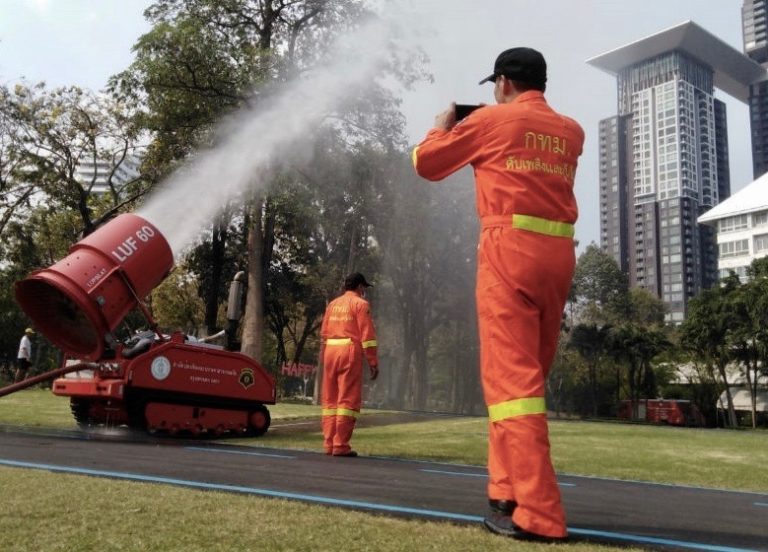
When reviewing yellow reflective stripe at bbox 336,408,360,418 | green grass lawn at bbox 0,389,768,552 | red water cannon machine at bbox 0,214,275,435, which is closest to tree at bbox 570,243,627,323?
red water cannon machine at bbox 0,214,275,435

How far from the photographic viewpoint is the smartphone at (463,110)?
12.1ft

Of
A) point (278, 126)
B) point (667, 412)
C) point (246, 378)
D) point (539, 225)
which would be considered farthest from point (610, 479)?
point (667, 412)

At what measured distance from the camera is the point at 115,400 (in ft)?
30.1

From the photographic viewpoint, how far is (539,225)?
342 centimetres

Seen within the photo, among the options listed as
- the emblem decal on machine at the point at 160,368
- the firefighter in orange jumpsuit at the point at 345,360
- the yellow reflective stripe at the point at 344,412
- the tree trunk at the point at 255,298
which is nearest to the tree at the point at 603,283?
the tree trunk at the point at 255,298

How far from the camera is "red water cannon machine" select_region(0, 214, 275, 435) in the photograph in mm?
6461

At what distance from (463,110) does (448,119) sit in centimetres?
10

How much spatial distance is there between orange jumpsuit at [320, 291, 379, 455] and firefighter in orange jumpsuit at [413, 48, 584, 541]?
166 inches

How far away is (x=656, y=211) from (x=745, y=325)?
109 m

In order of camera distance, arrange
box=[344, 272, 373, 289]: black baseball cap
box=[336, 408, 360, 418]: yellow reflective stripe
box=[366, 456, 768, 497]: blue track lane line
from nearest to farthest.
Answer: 1. box=[366, 456, 768, 497]: blue track lane line
2. box=[336, 408, 360, 418]: yellow reflective stripe
3. box=[344, 272, 373, 289]: black baseball cap

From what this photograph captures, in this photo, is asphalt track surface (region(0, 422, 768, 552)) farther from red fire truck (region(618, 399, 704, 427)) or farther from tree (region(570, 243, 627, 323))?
tree (region(570, 243, 627, 323))

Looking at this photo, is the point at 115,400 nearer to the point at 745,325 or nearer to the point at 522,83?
the point at 522,83

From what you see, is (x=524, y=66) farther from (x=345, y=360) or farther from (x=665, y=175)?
(x=665, y=175)

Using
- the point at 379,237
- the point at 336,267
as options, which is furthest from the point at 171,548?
the point at 336,267
